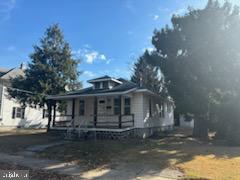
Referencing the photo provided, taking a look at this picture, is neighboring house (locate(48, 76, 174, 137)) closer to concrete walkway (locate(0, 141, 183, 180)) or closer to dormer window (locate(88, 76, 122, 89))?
dormer window (locate(88, 76, 122, 89))

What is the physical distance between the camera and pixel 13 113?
3055 cm

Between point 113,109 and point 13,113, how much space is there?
16864 mm

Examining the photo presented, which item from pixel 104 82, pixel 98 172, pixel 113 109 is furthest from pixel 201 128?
pixel 98 172

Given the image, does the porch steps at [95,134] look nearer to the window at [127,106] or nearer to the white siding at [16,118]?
the window at [127,106]

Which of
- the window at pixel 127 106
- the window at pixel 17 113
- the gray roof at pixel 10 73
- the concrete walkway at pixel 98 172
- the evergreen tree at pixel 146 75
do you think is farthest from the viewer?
the evergreen tree at pixel 146 75

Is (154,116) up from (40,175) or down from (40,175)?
up

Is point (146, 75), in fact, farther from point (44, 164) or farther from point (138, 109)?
point (44, 164)

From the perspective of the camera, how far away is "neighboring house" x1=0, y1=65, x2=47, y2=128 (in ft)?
96.2

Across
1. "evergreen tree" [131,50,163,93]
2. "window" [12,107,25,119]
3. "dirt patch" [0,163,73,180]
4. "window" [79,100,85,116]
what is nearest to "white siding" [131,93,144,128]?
"window" [79,100,85,116]

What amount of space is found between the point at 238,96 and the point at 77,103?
44.9 feet

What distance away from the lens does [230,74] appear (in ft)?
56.1

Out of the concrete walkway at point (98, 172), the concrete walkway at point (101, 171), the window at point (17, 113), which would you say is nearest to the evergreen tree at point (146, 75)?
the window at point (17, 113)

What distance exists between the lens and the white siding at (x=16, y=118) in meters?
29.4

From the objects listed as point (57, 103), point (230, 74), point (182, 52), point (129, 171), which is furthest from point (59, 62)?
point (129, 171)
